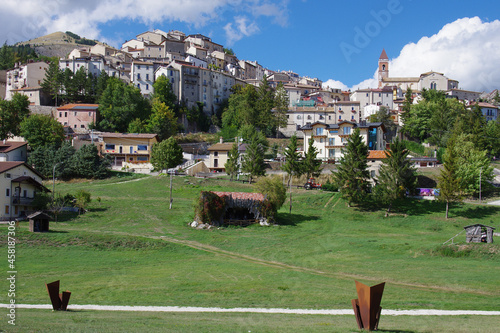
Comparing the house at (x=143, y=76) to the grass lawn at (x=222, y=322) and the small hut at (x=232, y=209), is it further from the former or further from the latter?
the grass lawn at (x=222, y=322)

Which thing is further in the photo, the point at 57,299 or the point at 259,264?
the point at 259,264

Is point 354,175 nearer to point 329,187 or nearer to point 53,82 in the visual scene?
point 329,187

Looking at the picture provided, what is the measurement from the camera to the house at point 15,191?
154 ft

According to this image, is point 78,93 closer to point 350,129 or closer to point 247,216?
point 350,129

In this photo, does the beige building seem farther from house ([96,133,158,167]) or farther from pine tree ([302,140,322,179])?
pine tree ([302,140,322,179])

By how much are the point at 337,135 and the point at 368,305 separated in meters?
72.3

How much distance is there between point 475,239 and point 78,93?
10353 cm

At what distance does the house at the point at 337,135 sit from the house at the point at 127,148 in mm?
32301

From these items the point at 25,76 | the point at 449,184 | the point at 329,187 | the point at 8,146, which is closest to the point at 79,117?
the point at 8,146

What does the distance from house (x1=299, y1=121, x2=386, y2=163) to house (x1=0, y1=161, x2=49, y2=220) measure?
49.6 meters

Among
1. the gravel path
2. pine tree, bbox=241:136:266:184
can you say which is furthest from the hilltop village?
the gravel path

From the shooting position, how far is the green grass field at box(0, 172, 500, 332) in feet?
54.9

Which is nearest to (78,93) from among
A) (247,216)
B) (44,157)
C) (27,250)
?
(44,157)

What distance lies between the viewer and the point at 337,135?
3285 inches
